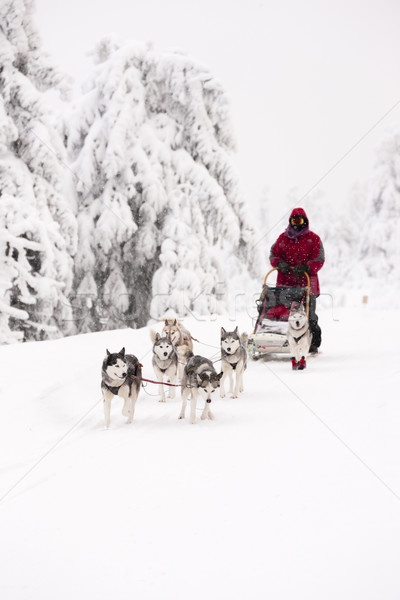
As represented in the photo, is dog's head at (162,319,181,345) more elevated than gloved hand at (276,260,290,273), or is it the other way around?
gloved hand at (276,260,290,273)

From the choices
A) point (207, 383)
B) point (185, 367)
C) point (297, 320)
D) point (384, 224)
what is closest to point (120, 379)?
point (185, 367)

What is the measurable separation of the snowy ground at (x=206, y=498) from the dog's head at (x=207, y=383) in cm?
34

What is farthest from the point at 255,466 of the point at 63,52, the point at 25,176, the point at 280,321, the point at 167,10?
the point at 167,10

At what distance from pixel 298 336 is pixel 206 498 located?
467 cm

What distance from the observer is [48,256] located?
11211mm

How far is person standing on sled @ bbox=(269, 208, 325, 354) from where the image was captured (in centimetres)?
908

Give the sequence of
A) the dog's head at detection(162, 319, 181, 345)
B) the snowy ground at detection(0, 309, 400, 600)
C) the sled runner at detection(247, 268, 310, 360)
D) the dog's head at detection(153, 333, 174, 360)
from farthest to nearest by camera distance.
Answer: the sled runner at detection(247, 268, 310, 360) → the dog's head at detection(162, 319, 181, 345) → the dog's head at detection(153, 333, 174, 360) → the snowy ground at detection(0, 309, 400, 600)

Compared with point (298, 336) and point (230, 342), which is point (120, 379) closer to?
point (230, 342)

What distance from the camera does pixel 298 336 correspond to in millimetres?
7734

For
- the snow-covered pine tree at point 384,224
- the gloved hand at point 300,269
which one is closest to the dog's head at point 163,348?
the gloved hand at point 300,269

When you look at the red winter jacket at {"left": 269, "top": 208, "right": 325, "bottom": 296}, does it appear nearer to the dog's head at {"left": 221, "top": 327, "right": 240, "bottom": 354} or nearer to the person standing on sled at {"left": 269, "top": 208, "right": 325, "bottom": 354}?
the person standing on sled at {"left": 269, "top": 208, "right": 325, "bottom": 354}

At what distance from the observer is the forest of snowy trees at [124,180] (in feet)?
39.4

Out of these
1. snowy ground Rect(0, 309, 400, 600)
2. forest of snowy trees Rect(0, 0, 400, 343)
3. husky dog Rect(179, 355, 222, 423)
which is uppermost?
forest of snowy trees Rect(0, 0, 400, 343)

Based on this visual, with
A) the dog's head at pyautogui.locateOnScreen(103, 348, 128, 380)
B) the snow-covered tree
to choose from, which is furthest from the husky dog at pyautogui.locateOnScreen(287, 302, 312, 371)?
the snow-covered tree
